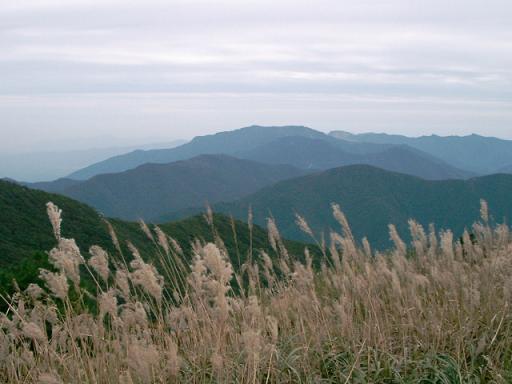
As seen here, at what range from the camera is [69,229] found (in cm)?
5319

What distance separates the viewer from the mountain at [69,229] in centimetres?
4359

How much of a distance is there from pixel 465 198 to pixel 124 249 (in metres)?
173

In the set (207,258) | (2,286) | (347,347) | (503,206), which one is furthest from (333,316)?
(503,206)

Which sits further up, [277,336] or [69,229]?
[277,336]

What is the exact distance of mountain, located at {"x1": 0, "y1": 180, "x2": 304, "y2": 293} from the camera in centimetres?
4359

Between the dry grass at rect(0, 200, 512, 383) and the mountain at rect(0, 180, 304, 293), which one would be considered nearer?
the dry grass at rect(0, 200, 512, 383)

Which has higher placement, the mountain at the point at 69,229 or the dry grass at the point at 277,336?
the dry grass at the point at 277,336

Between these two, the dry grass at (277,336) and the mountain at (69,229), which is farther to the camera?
the mountain at (69,229)

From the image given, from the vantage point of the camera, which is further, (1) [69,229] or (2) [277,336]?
(1) [69,229]

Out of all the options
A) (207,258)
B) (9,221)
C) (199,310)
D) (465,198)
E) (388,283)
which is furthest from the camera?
(465,198)

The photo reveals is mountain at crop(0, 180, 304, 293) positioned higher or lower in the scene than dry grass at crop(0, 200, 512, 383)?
lower

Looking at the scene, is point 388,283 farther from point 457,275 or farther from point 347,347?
point 347,347

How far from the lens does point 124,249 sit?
40.4 metres

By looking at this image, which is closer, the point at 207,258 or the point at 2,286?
the point at 207,258
